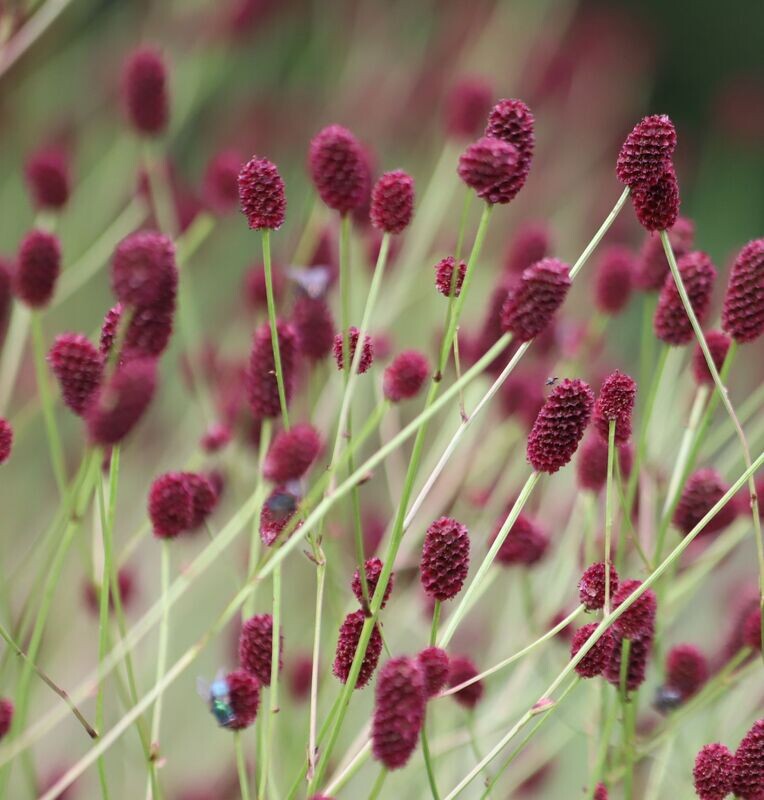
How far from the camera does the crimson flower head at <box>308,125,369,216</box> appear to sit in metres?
0.48

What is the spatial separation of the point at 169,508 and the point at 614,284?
1.28 ft

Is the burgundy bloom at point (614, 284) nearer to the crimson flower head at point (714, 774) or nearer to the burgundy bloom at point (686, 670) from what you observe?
the burgundy bloom at point (686, 670)

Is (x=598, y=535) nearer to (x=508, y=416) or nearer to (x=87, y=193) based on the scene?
(x=508, y=416)

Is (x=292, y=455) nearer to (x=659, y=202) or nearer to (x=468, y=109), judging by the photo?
(x=659, y=202)

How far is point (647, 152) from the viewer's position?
0.47m

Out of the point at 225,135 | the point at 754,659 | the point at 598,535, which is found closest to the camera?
the point at 754,659

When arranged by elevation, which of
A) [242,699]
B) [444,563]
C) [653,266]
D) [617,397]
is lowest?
[242,699]

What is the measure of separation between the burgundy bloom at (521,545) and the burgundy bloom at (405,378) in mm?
149

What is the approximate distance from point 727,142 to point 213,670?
4.87 ft

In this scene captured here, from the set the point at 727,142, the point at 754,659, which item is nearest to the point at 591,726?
the point at 754,659

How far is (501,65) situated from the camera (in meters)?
1.75

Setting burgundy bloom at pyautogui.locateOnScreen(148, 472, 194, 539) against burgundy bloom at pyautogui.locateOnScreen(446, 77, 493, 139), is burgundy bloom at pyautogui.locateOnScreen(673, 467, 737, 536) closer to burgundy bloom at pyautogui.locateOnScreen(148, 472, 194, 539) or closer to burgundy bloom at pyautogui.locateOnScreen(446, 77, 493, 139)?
burgundy bloom at pyautogui.locateOnScreen(148, 472, 194, 539)

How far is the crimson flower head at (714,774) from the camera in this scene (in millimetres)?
455

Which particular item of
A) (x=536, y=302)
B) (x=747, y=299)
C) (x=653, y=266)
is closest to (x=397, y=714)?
(x=536, y=302)
